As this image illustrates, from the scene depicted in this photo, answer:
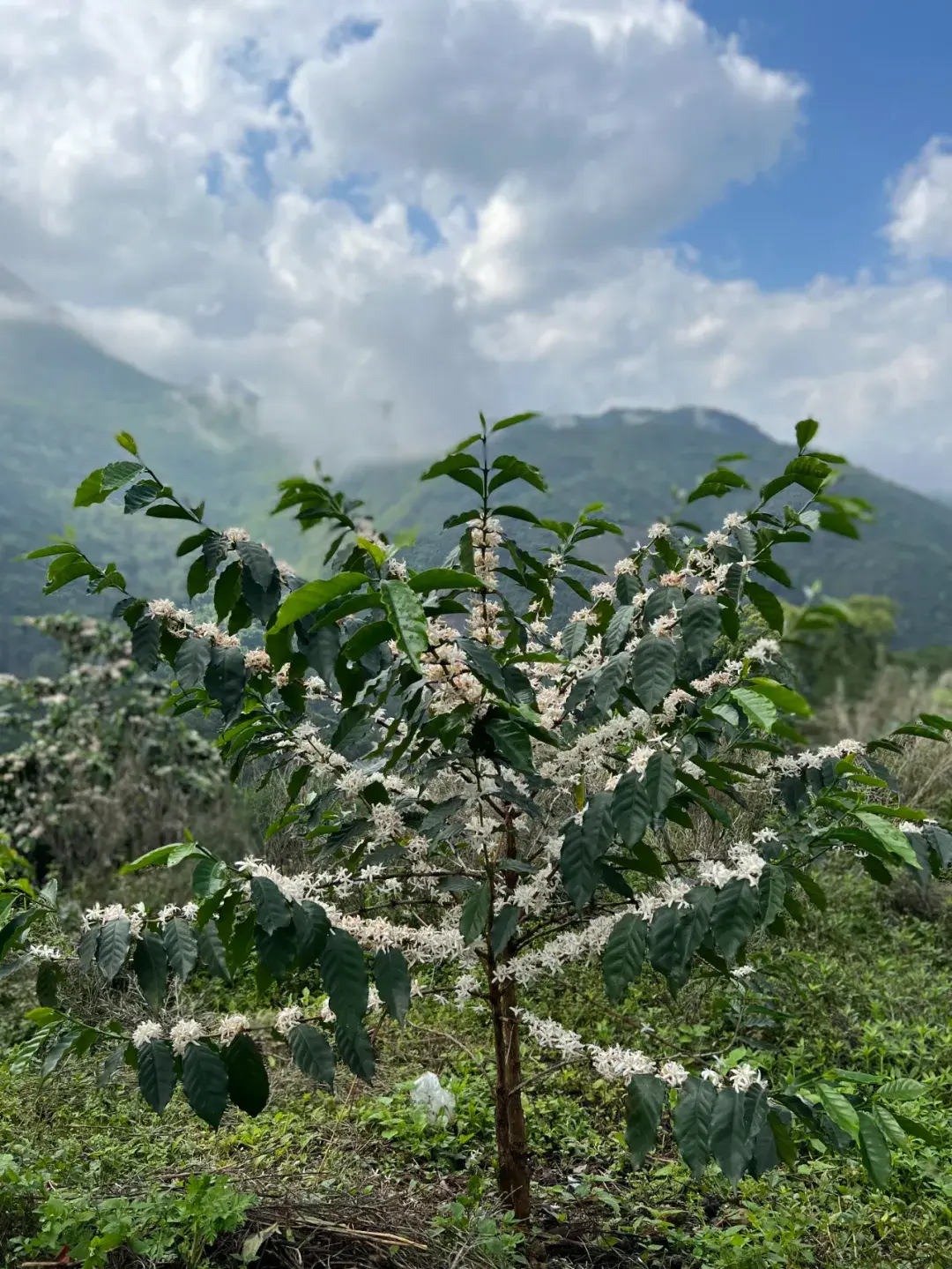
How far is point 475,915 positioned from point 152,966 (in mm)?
543

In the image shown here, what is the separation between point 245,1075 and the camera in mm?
1412

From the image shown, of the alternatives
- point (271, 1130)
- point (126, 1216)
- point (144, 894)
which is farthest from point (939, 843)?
point (144, 894)

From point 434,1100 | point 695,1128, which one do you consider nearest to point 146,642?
point 695,1128

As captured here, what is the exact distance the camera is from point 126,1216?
1889mm

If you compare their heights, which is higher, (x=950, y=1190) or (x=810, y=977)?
(x=810, y=977)

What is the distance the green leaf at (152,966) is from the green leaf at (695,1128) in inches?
32.9

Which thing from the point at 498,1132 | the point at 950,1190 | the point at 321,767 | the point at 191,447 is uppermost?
the point at 191,447

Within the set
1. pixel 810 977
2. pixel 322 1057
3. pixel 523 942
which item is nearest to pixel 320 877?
pixel 322 1057

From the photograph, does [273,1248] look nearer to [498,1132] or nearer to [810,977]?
[498,1132]

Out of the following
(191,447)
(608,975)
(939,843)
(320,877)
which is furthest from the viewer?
(191,447)

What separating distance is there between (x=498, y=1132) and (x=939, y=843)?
1.16 meters

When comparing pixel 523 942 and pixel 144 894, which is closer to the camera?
pixel 523 942

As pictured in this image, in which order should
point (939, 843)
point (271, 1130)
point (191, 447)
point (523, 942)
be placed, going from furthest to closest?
1. point (191, 447)
2. point (271, 1130)
3. point (523, 942)
4. point (939, 843)

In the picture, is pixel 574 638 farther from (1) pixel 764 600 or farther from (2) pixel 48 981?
(2) pixel 48 981
